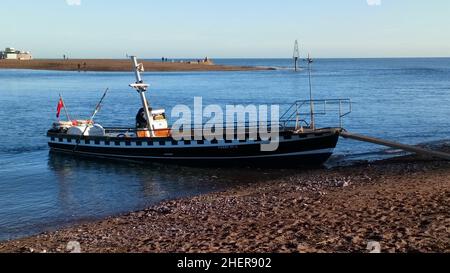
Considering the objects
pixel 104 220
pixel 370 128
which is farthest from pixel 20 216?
pixel 370 128

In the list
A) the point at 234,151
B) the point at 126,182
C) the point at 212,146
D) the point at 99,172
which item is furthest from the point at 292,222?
the point at 99,172

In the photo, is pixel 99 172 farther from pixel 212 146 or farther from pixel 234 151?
pixel 234 151

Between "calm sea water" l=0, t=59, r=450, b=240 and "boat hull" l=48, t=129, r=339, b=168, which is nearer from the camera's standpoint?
"calm sea water" l=0, t=59, r=450, b=240

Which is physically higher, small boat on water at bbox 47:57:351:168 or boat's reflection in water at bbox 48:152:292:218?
small boat on water at bbox 47:57:351:168

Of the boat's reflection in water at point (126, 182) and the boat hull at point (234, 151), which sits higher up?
the boat hull at point (234, 151)

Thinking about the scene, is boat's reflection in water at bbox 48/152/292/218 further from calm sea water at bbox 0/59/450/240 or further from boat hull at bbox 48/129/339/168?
boat hull at bbox 48/129/339/168

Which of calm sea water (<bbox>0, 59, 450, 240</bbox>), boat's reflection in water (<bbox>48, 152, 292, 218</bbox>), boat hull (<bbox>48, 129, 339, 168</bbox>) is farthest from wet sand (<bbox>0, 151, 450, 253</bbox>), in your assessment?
boat hull (<bbox>48, 129, 339, 168</bbox>)

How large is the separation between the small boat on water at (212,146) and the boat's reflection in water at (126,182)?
0.54 meters

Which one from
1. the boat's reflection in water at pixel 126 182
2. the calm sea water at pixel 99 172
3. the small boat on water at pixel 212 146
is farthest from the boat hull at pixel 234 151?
the calm sea water at pixel 99 172

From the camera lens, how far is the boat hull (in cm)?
2564

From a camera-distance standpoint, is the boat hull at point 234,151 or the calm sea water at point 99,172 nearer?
the calm sea water at point 99,172

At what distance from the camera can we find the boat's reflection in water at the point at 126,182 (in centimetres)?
2016

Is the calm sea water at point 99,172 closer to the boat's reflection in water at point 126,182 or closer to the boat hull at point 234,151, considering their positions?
the boat's reflection in water at point 126,182
